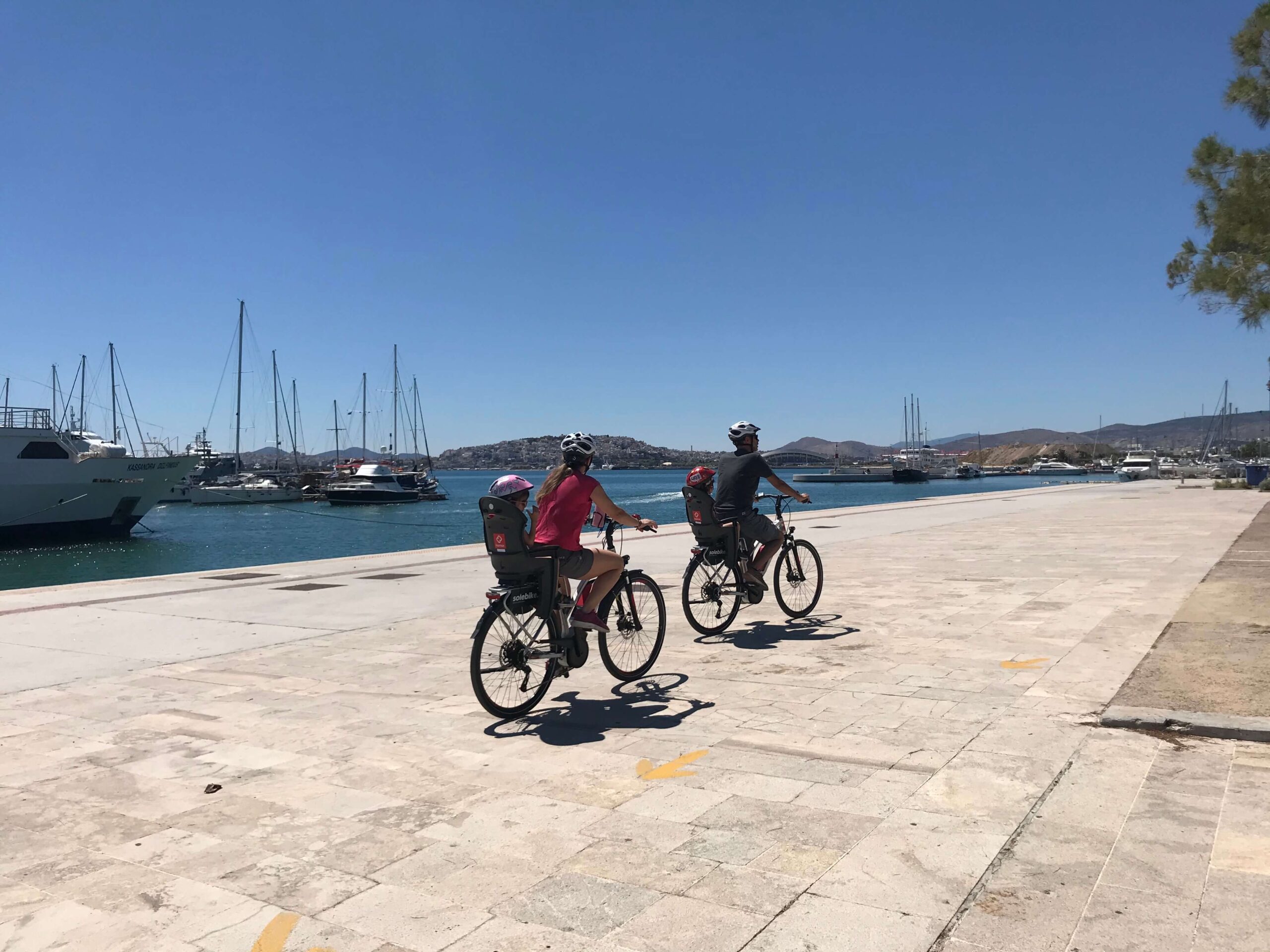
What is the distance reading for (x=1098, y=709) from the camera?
497cm

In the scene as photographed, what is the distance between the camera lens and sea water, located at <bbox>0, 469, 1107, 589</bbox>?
3469cm

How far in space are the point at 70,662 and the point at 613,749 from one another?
486cm

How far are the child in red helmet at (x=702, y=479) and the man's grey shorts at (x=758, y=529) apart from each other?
39cm

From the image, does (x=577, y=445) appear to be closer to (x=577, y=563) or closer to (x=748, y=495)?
(x=577, y=563)

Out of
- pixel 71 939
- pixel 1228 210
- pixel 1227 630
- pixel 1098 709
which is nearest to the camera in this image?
pixel 71 939

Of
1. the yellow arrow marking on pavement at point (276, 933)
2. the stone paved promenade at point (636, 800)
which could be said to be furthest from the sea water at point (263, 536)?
the yellow arrow marking on pavement at point (276, 933)

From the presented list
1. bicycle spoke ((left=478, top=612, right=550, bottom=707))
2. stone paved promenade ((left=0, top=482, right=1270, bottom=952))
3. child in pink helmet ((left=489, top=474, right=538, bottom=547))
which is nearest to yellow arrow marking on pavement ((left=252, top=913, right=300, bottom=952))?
stone paved promenade ((left=0, top=482, right=1270, bottom=952))

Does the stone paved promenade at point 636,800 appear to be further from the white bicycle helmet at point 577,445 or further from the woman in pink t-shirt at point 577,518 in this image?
the white bicycle helmet at point 577,445

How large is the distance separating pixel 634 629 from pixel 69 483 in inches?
1784

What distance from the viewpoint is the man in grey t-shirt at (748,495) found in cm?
754

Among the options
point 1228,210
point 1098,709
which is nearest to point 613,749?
point 1098,709

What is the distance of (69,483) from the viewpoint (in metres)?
42.6

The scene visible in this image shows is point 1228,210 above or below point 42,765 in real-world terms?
above

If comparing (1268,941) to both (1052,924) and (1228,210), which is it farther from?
(1228,210)
